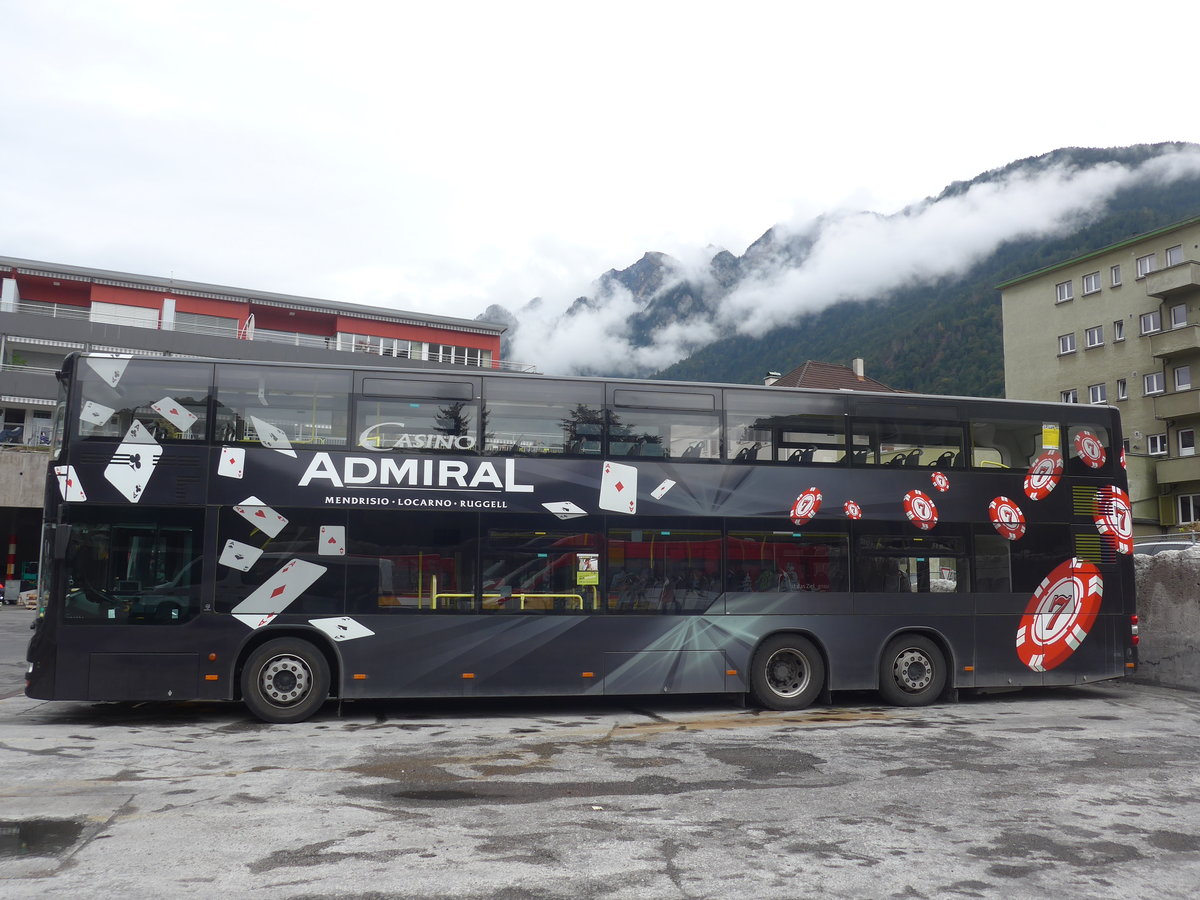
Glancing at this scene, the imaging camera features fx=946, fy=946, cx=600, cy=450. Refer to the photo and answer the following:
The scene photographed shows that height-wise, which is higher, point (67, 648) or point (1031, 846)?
point (67, 648)

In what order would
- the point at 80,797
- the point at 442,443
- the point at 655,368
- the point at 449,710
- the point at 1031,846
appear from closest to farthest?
1. the point at 1031,846
2. the point at 80,797
3. the point at 442,443
4. the point at 449,710
5. the point at 655,368

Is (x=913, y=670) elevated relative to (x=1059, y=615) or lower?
lower

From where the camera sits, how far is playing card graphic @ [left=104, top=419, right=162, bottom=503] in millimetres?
10180

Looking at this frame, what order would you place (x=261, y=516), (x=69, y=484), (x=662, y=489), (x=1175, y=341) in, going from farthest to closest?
(x=1175, y=341) < (x=662, y=489) < (x=261, y=516) < (x=69, y=484)

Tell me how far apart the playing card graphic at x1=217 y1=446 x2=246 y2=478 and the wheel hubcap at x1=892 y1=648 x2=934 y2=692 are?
26.9 ft

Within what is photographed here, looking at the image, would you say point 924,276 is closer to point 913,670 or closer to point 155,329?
point 155,329

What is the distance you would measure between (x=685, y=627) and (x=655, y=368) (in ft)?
519

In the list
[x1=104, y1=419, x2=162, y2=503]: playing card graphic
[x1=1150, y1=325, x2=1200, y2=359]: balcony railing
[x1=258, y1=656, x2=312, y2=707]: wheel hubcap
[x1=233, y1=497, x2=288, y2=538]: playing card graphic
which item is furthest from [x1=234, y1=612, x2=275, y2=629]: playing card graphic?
[x1=1150, y1=325, x2=1200, y2=359]: balcony railing

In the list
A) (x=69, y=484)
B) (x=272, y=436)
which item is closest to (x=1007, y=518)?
(x=272, y=436)

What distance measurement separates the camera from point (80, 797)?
691cm

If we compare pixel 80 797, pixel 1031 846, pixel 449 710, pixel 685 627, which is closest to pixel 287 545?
pixel 449 710

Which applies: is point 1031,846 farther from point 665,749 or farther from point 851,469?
point 851,469

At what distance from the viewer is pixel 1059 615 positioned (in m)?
12.3

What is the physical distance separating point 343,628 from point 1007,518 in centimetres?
831
